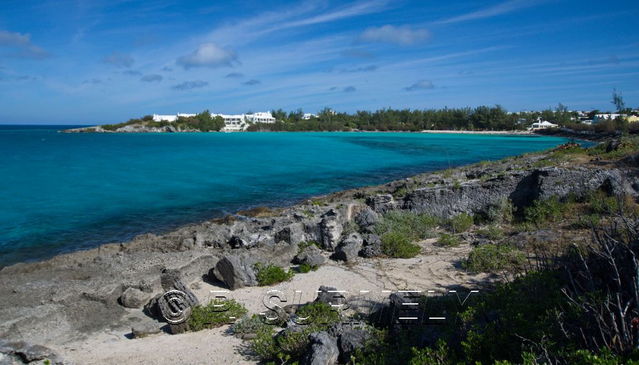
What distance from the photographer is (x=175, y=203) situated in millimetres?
25031

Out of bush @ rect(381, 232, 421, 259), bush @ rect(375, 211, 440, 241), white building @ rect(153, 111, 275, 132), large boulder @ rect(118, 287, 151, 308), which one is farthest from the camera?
white building @ rect(153, 111, 275, 132)

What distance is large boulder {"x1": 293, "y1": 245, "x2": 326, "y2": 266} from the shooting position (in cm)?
1253

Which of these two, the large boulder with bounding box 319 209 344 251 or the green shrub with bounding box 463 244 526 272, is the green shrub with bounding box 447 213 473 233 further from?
the large boulder with bounding box 319 209 344 251

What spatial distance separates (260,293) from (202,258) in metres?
2.45

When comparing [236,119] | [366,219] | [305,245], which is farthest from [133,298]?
[236,119]

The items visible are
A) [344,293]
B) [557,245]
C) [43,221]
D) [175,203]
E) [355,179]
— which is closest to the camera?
[344,293]

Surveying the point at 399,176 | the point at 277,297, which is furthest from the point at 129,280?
the point at 399,176

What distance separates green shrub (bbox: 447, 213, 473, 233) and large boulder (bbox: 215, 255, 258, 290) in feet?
26.3

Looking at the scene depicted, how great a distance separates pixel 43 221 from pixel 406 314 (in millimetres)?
19713

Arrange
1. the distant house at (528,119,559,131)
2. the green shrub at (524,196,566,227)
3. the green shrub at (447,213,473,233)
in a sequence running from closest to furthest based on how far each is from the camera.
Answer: the green shrub at (524,196,566,227) → the green shrub at (447,213,473,233) → the distant house at (528,119,559,131)

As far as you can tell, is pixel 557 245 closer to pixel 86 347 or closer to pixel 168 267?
pixel 168 267

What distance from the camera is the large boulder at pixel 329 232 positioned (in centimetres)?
1440

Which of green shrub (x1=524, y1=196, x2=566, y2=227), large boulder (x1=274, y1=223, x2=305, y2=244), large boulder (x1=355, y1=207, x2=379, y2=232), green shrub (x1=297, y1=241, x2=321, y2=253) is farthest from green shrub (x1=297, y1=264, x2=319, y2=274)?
green shrub (x1=524, y1=196, x2=566, y2=227)

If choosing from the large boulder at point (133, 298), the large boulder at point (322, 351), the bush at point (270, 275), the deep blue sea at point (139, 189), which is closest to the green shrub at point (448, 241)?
the bush at point (270, 275)
